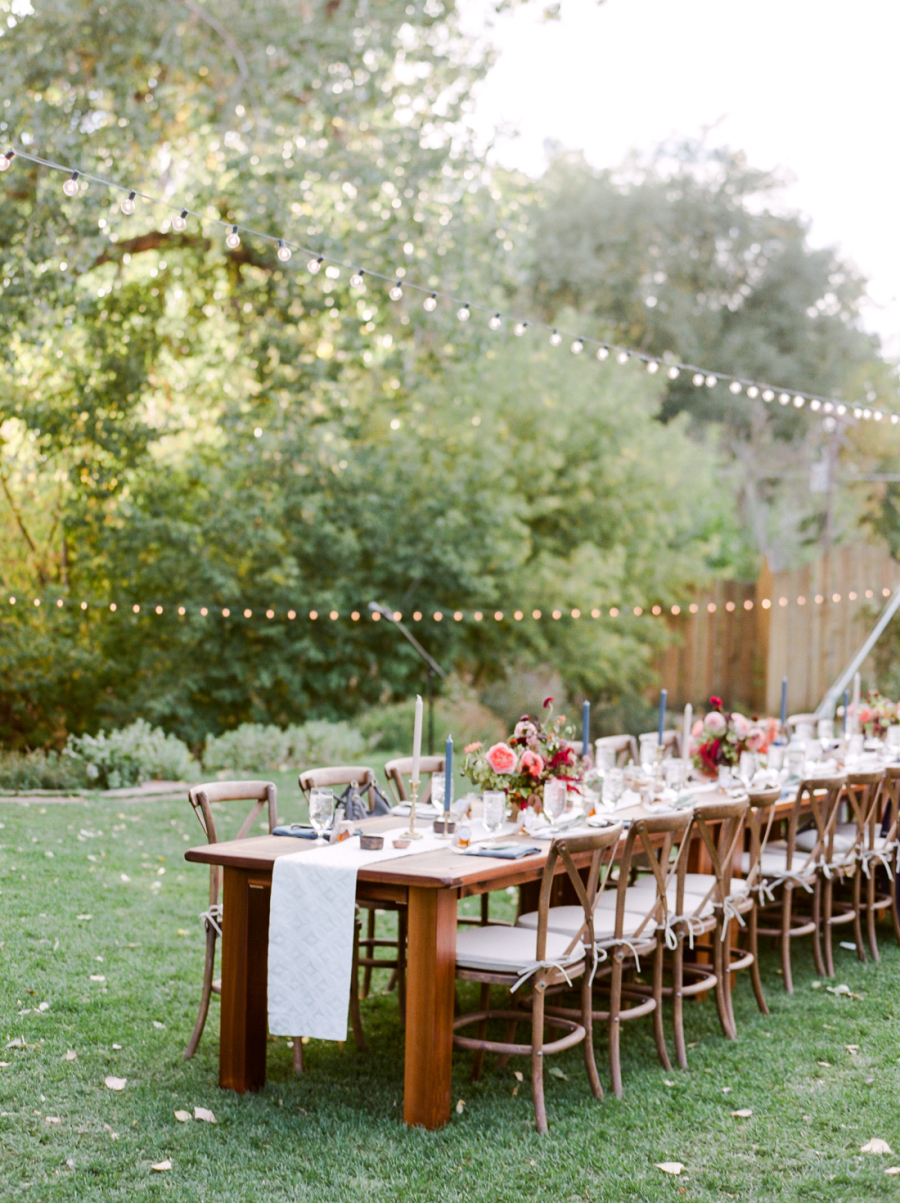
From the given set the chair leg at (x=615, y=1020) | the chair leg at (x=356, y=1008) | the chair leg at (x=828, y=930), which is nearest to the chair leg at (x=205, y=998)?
the chair leg at (x=356, y=1008)

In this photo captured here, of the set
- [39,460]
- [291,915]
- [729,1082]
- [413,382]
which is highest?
[413,382]

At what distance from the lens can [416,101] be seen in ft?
37.2

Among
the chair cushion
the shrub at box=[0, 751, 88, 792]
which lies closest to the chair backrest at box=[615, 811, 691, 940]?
the chair cushion

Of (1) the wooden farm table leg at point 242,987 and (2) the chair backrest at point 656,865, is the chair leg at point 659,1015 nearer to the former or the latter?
(2) the chair backrest at point 656,865

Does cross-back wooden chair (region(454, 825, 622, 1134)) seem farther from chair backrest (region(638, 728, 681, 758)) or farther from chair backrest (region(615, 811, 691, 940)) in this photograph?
chair backrest (region(638, 728, 681, 758))

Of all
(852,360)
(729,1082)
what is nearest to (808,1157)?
(729,1082)

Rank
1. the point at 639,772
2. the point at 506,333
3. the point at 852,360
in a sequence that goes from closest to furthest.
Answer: the point at 639,772, the point at 506,333, the point at 852,360

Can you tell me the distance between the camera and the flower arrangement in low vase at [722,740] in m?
6.08

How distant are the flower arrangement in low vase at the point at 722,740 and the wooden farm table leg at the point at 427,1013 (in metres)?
2.61

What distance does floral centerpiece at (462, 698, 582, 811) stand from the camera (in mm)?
4664

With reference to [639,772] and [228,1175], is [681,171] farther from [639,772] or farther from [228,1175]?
[228,1175]

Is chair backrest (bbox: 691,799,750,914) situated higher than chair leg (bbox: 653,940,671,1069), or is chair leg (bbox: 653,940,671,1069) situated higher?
chair backrest (bbox: 691,799,750,914)

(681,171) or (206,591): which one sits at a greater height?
(681,171)

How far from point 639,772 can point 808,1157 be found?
7.82 feet
